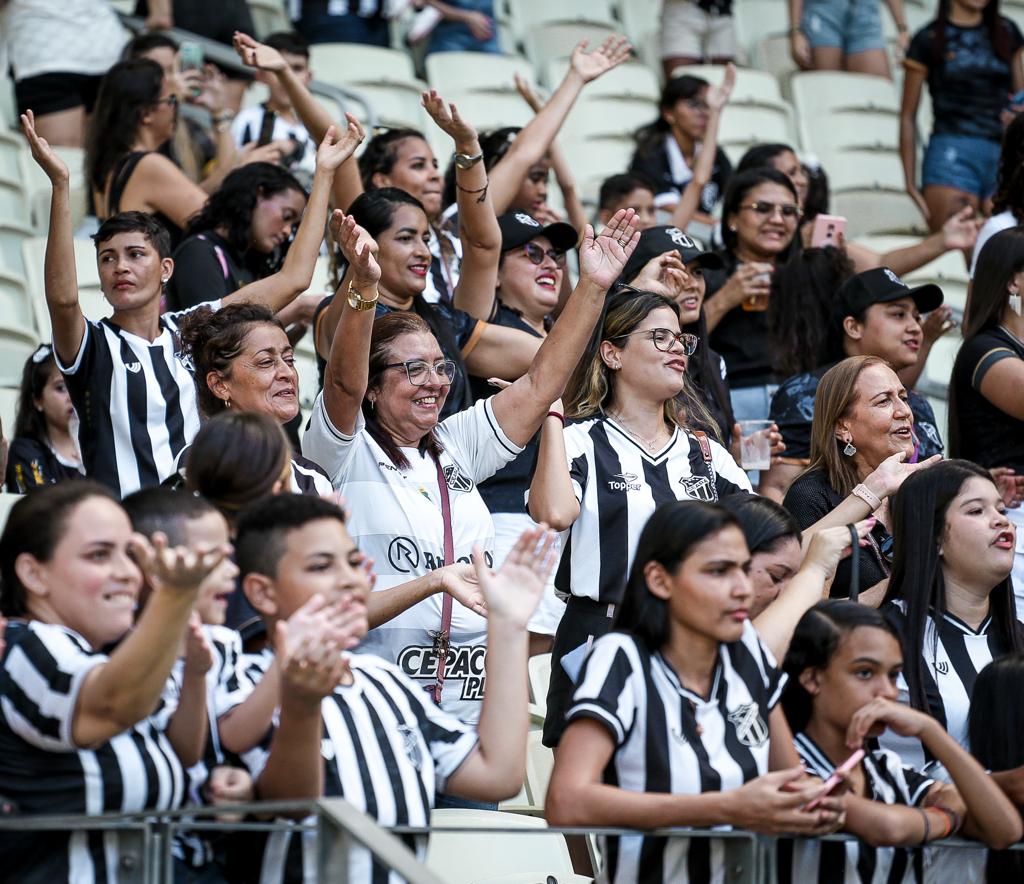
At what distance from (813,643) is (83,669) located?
1490 mm

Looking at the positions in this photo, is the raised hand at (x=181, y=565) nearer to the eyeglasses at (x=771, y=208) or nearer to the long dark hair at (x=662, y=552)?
the long dark hair at (x=662, y=552)

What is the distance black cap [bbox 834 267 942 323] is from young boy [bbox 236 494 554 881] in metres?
2.59

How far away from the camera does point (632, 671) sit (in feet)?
9.88

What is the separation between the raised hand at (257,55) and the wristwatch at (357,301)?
1.54 meters

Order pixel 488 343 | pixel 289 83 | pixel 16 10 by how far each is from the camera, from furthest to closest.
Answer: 1. pixel 16 10
2. pixel 289 83
3. pixel 488 343

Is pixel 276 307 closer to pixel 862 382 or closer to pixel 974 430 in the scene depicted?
pixel 862 382

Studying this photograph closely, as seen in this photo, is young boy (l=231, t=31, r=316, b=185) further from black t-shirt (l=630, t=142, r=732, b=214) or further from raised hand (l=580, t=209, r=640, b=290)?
raised hand (l=580, t=209, r=640, b=290)

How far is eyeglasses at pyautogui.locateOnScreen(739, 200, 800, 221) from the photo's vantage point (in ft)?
20.0

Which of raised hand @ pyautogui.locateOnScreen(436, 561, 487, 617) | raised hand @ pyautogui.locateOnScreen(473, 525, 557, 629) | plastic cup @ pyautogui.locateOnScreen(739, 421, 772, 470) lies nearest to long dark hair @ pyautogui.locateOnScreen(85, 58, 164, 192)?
plastic cup @ pyautogui.locateOnScreen(739, 421, 772, 470)

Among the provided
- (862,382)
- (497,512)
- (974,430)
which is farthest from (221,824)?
(974,430)

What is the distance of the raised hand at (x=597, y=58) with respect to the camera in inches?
224

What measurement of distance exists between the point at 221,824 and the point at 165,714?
0.25 meters

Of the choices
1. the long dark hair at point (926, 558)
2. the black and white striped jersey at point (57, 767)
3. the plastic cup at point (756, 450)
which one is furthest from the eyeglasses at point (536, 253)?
the black and white striped jersey at point (57, 767)

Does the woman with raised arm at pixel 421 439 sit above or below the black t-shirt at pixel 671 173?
below
